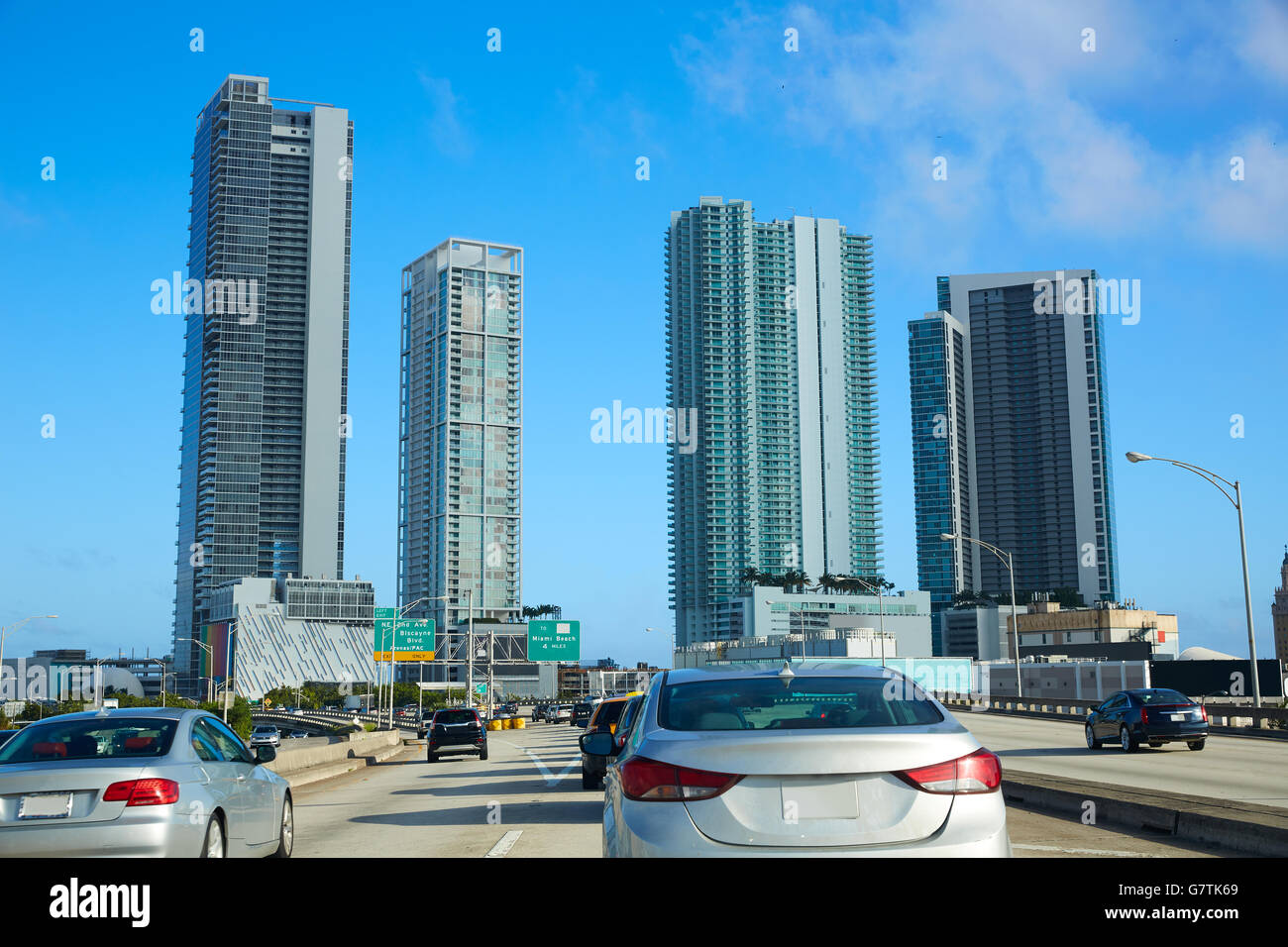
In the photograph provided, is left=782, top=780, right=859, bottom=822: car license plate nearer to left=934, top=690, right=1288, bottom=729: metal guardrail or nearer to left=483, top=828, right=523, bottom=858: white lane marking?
left=483, top=828, right=523, bottom=858: white lane marking

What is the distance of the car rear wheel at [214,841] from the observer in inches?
343

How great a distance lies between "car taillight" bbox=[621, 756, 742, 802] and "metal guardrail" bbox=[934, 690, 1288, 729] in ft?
81.8

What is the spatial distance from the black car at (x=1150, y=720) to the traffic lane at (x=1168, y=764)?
0.37m

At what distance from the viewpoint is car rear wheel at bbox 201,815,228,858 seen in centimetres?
870

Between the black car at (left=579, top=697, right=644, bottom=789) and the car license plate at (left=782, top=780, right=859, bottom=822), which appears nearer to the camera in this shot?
the car license plate at (left=782, top=780, right=859, bottom=822)

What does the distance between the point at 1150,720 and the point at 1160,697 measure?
0.92 meters

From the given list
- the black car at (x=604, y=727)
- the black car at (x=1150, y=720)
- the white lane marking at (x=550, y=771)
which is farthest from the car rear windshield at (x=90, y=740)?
the black car at (x=1150, y=720)

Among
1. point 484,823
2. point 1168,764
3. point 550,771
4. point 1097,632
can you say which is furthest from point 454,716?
point 1097,632

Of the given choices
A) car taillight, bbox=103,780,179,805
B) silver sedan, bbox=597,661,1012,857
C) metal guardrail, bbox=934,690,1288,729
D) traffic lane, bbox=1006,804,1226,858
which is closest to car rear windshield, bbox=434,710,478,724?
metal guardrail, bbox=934,690,1288,729

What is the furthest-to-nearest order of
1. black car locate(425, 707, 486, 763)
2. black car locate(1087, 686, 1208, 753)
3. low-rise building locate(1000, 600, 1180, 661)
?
low-rise building locate(1000, 600, 1180, 661), black car locate(425, 707, 486, 763), black car locate(1087, 686, 1208, 753)

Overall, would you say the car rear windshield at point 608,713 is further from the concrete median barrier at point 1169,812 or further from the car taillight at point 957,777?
the car taillight at point 957,777

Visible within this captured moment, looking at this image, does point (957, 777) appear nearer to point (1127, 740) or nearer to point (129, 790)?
point (129, 790)
